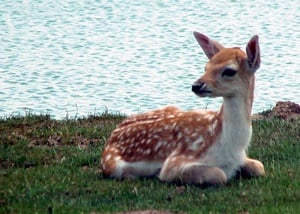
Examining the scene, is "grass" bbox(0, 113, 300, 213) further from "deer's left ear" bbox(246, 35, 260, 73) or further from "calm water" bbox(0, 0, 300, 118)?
"calm water" bbox(0, 0, 300, 118)

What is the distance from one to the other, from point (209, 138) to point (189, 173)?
1.29ft

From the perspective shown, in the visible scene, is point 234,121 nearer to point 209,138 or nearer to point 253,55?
point 209,138

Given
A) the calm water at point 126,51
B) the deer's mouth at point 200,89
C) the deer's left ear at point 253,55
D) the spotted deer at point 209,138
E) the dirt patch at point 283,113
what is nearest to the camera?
the deer's mouth at point 200,89

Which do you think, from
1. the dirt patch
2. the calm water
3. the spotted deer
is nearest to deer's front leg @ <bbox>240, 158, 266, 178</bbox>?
the spotted deer

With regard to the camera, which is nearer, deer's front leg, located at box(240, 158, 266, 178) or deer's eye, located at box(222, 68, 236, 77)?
deer's eye, located at box(222, 68, 236, 77)

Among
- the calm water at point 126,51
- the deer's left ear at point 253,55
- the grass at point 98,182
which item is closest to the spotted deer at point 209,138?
the deer's left ear at point 253,55

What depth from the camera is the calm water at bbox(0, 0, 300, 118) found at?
2200cm

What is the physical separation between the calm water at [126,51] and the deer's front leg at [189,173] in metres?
5.54

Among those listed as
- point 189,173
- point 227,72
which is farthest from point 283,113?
point 189,173

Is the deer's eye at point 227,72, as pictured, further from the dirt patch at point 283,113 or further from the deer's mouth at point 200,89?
the dirt patch at point 283,113

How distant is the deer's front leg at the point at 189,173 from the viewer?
457 inches

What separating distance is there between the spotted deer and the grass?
5.6 inches

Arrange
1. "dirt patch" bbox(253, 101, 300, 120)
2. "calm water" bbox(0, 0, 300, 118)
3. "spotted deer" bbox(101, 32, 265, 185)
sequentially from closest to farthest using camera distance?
"spotted deer" bbox(101, 32, 265, 185) < "dirt patch" bbox(253, 101, 300, 120) < "calm water" bbox(0, 0, 300, 118)

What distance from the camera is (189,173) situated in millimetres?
11719
